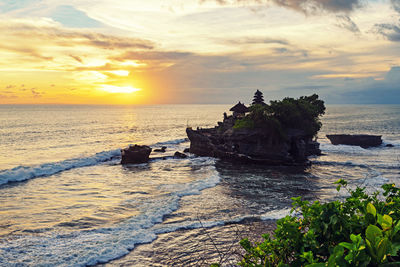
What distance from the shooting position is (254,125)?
145ft

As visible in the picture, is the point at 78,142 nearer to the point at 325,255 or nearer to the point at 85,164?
the point at 85,164

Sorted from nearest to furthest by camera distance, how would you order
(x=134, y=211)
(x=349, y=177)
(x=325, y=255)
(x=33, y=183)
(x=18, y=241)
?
(x=325, y=255)
(x=18, y=241)
(x=134, y=211)
(x=33, y=183)
(x=349, y=177)

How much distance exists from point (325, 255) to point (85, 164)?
43.6 meters

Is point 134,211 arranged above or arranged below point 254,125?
below

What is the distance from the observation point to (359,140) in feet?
209

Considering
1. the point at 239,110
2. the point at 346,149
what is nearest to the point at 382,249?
the point at 239,110

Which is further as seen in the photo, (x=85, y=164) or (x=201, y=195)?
(x=85, y=164)

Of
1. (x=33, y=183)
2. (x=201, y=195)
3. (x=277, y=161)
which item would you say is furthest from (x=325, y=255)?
(x=277, y=161)

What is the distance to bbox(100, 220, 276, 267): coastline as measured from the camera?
1323cm

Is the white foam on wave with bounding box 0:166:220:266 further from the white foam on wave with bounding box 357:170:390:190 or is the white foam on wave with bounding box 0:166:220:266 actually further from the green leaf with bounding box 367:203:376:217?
the white foam on wave with bounding box 357:170:390:190

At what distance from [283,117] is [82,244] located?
3677 cm

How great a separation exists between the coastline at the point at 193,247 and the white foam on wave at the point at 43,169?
24943 millimetres

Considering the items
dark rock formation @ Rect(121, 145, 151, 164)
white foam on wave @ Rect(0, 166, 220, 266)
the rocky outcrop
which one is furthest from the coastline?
dark rock formation @ Rect(121, 145, 151, 164)

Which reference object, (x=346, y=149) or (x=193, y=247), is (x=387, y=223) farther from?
(x=346, y=149)
